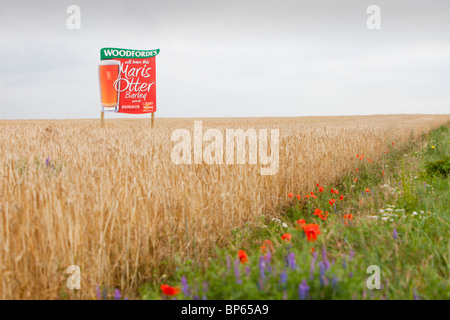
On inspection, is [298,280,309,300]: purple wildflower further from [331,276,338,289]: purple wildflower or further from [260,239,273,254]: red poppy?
[260,239,273,254]: red poppy

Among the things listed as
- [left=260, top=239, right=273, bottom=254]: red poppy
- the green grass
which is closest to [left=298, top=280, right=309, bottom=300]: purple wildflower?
the green grass

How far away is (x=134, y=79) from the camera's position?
47.0ft

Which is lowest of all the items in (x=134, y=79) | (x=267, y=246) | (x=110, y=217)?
(x=267, y=246)

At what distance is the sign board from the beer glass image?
0.04m

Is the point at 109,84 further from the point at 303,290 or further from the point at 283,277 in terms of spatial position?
the point at 303,290

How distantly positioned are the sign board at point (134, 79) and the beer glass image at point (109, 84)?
0.14ft

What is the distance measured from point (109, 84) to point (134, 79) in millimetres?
1061

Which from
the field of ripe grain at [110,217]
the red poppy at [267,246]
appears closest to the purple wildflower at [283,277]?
the red poppy at [267,246]

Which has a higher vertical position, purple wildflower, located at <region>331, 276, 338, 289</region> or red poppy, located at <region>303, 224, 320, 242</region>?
red poppy, located at <region>303, 224, 320, 242</region>

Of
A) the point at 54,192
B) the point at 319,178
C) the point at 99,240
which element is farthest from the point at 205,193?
the point at 319,178

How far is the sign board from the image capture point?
46.0 ft

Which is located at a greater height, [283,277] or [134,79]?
[134,79]

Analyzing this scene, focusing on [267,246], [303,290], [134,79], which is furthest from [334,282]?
[134,79]
